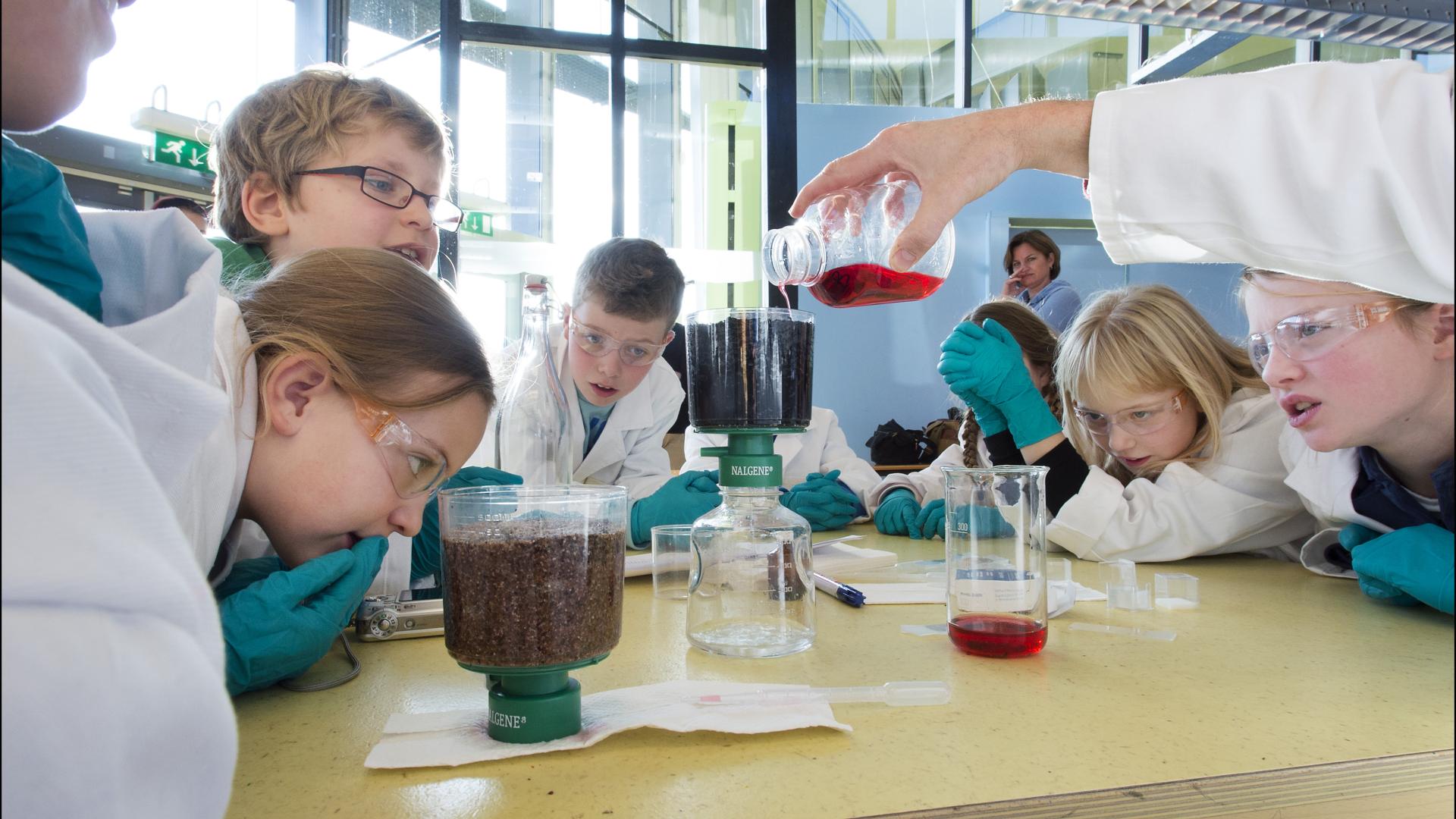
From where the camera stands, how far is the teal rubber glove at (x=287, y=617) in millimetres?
755

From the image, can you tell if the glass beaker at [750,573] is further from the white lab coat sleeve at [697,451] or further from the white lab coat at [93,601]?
the white lab coat sleeve at [697,451]

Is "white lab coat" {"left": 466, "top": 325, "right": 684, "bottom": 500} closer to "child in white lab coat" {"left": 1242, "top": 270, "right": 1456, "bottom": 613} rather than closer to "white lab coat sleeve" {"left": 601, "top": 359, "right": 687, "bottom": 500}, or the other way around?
"white lab coat sleeve" {"left": 601, "top": 359, "right": 687, "bottom": 500}

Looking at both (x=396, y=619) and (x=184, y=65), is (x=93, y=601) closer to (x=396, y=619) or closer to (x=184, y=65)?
(x=396, y=619)

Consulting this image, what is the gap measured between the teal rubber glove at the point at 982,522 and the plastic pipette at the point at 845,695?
0.23 metres

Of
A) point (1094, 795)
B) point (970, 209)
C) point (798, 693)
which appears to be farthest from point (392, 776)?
point (970, 209)

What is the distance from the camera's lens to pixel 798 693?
0.76 metres

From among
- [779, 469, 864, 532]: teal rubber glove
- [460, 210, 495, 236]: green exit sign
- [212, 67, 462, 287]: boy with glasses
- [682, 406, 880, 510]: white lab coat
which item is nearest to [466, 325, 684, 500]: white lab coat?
[682, 406, 880, 510]: white lab coat

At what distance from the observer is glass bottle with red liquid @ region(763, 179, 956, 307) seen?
1.15m

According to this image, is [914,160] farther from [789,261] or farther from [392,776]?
[392,776]

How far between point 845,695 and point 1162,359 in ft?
4.36

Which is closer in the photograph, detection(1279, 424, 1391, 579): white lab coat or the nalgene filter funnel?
the nalgene filter funnel

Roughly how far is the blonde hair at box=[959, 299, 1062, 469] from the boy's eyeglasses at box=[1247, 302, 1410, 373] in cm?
Answer: 113

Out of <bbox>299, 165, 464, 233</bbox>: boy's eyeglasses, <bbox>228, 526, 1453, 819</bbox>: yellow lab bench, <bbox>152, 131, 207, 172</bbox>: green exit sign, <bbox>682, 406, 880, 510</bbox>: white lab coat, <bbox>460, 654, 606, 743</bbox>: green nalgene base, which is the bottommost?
<bbox>228, 526, 1453, 819</bbox>: yellow lab bench

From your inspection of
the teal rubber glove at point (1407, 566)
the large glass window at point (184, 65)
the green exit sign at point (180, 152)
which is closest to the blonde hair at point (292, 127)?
the teal rubber glove at point (1407, 566)
